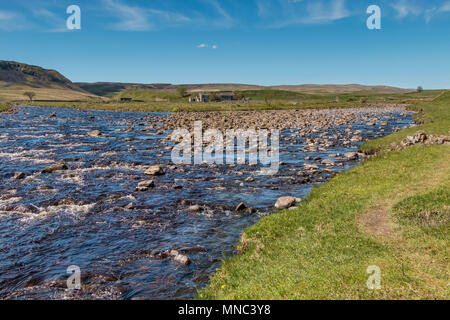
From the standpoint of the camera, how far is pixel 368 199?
1372 centimetres

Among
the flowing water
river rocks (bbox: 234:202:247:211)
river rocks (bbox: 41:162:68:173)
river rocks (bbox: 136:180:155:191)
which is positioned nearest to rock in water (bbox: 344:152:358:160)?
the flowing water

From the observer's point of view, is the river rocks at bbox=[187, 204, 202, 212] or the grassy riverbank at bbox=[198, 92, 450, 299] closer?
the grassy riverbank at bbox=[198, 92, 450, 299]

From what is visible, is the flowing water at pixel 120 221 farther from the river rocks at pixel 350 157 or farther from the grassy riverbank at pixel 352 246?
the grassy riverbank at pixel 352 246

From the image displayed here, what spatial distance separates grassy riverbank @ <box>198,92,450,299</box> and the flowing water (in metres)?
1.69

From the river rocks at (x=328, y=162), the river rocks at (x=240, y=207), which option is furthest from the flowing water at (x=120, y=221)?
the river rocks at (x=328, y=162)

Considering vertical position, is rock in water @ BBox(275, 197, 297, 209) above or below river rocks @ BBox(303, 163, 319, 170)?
below

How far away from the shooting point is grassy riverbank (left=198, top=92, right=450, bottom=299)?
7.55 m

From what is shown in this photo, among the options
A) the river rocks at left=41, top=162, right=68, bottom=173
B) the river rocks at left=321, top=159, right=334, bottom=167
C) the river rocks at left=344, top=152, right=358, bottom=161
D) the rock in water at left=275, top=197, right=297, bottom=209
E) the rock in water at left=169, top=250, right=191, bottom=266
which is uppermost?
the river rocks at left=344, top=152, right=358, bottom=161

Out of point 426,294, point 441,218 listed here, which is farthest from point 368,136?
point 426,294

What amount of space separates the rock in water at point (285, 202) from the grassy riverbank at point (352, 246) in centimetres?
82

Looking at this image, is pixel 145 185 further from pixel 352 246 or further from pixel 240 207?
pixel 352 246

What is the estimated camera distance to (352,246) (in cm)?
988

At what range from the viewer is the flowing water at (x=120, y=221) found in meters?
9.83

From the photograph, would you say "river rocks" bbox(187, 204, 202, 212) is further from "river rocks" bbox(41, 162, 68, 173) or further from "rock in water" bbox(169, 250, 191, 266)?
"river rocks" bbox(41, 162, 68, 173)
